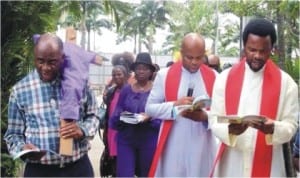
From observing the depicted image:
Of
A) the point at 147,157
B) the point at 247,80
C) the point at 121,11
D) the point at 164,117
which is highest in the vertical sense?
the point at 121,11

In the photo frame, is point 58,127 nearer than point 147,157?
Yes

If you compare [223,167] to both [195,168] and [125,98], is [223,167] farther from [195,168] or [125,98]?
[125,98]

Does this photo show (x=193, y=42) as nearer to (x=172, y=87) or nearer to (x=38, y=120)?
(x=172, y=87)

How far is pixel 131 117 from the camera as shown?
229 inches

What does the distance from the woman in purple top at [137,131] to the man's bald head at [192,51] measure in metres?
1.40

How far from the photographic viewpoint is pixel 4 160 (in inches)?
179

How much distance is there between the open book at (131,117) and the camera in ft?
18.7

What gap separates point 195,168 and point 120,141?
1.72 m

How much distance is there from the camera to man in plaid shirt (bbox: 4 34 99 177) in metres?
3.35

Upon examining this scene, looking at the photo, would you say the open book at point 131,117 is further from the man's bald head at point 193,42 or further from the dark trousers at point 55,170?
the dark trousers at point 55,170

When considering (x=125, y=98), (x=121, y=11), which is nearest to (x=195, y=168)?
(x=125, y=98)

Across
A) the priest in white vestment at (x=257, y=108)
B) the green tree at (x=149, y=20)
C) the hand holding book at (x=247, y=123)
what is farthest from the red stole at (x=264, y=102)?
the green tree at (x=149, y=20)

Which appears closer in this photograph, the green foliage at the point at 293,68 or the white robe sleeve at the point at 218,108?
the white robe sleeve at the point at 218,108

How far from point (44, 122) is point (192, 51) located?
4.68ft
